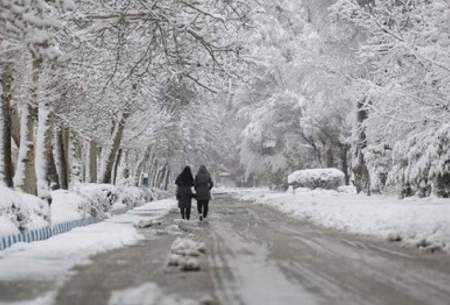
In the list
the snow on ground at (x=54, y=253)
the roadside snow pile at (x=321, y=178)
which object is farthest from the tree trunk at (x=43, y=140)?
the roadside snow pile at (x=321, y=178)

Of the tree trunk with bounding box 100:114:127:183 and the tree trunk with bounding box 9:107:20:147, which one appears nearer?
the tree trunk with bounding box 9:107:20:147

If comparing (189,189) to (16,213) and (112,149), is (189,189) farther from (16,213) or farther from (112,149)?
(112,149)

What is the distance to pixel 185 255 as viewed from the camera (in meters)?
10.7

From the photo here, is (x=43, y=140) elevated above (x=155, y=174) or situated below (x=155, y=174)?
below

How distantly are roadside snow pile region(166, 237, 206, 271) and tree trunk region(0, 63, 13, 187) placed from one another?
7841 mm

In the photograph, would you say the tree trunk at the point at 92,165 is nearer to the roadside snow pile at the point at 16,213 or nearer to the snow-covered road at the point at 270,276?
the roadside snow pile at the point at 16,213

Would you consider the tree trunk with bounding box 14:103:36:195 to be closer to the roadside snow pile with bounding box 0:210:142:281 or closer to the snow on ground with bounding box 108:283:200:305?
the roadside snow pile with bounding box 0:210:142:281

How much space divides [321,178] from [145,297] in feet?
119

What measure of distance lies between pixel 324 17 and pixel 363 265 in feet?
68.1

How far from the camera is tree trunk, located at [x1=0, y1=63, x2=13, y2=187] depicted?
55.6 ft

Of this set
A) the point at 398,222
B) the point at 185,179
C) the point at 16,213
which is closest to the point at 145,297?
the point at 16,213

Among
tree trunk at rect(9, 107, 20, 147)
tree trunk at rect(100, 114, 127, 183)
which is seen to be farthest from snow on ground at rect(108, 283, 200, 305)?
tree trunk at rect(100, 114, 127, 183)

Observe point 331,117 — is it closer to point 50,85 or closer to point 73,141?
point 73,141

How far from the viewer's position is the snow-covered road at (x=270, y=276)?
23.1 ft
